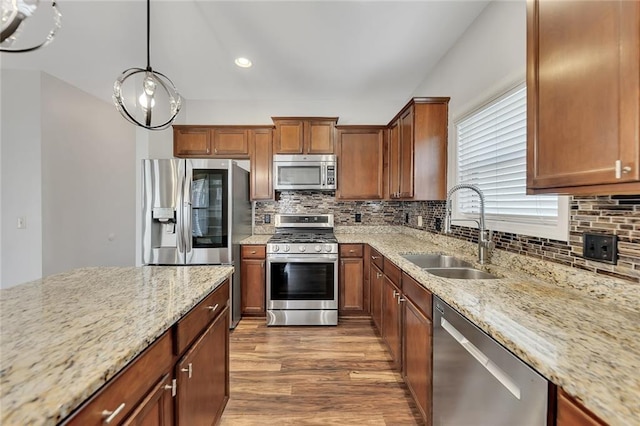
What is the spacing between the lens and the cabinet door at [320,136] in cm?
331

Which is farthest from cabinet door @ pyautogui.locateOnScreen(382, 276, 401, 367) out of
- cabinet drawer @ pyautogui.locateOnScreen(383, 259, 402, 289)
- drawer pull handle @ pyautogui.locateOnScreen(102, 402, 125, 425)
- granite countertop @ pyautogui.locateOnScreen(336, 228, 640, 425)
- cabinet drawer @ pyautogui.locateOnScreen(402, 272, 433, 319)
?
drawer pull handle @ pyautogui.locateOnScreen(102, 402, 125, 425)

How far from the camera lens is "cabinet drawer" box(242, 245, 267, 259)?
9.91 feet

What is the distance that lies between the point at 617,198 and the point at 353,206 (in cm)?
267

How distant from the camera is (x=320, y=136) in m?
3.31

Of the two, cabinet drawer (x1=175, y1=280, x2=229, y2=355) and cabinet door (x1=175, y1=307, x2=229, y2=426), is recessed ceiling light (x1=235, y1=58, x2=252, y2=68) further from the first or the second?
cabinet door (x1=175, y1=307, x2=229, y2=426)

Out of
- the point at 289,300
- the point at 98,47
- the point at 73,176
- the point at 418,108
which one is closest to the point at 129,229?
the point at 73,176

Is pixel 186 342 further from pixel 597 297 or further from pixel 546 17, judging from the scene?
pixel 546 17

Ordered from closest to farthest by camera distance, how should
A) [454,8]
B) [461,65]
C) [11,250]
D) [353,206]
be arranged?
[454,8] → [461,65] → [11,250] → [353,206]

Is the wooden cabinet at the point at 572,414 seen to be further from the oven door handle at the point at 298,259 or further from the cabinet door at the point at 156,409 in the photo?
the oven door handle at the point at 298,259

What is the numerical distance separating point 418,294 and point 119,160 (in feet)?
14.6

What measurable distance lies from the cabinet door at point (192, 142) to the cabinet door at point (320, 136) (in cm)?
127

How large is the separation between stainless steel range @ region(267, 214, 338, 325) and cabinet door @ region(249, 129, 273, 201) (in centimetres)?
73

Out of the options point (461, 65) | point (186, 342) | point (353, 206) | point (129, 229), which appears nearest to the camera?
point (186, 342)

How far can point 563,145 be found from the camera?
971mm
